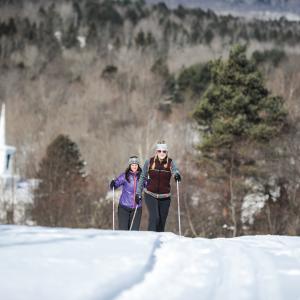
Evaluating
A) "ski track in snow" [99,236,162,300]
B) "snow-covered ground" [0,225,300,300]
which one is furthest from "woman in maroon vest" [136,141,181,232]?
"ski track in snow" [99,236,162,300]

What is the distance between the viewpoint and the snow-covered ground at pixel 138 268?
3818 millimetres

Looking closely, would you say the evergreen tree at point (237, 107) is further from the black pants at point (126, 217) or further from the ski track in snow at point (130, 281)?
the ski track in snow at point (130, 281)

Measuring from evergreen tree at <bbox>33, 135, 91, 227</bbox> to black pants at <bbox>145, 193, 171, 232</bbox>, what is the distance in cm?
2188

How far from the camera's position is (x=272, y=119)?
2719 cm

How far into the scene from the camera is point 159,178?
841 centimetres

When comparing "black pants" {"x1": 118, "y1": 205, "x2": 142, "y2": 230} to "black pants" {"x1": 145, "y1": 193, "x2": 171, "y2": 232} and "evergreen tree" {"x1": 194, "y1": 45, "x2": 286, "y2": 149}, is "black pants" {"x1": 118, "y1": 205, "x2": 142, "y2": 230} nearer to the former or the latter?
"black pants" {"x1": 145, "y1": 193, "x2": 171, "y2": 232}

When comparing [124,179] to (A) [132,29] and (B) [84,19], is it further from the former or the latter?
(B) [84,19]

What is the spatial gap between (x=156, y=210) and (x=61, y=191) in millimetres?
24101

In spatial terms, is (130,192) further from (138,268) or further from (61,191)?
(61,191)

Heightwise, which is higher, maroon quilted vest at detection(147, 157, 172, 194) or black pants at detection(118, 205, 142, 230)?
maroon quilted vest at detection(147, 157, 172, 194)

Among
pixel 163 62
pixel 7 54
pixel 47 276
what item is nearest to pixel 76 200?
pixel 47 276

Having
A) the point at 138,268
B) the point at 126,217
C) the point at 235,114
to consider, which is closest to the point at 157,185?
the point at 126,217

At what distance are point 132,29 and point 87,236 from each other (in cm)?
→ 9517

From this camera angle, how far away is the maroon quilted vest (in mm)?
8406
